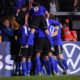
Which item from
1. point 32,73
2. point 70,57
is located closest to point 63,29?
point 70,57

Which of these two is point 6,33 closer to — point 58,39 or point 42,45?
point 42,45

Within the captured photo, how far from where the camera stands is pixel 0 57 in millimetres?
15023

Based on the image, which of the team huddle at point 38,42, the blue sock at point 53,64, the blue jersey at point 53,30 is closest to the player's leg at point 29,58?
the team huddle at point 38,42

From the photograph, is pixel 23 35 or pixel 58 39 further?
pixel 58 39

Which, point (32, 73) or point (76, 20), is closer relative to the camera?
point (32, 73)

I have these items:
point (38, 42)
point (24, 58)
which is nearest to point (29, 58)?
point (24, 58)

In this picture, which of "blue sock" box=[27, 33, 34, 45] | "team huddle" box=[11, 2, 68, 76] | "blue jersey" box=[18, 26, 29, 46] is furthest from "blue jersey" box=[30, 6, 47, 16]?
"blue sock" box=[27, 33, 34, 45]

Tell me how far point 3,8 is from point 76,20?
2801mm

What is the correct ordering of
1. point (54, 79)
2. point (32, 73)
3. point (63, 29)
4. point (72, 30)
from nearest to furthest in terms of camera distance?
point (54, 79)
point (32, 73)
point (63, 29)
point (72, 30)

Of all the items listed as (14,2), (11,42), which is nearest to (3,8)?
(14,2)

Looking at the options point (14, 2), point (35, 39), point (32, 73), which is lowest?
point (32, 73)

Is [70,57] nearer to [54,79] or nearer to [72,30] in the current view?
[72,30]

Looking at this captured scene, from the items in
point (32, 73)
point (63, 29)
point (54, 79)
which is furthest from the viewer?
point (63, 29)

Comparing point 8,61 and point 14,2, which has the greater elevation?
point 14,2
